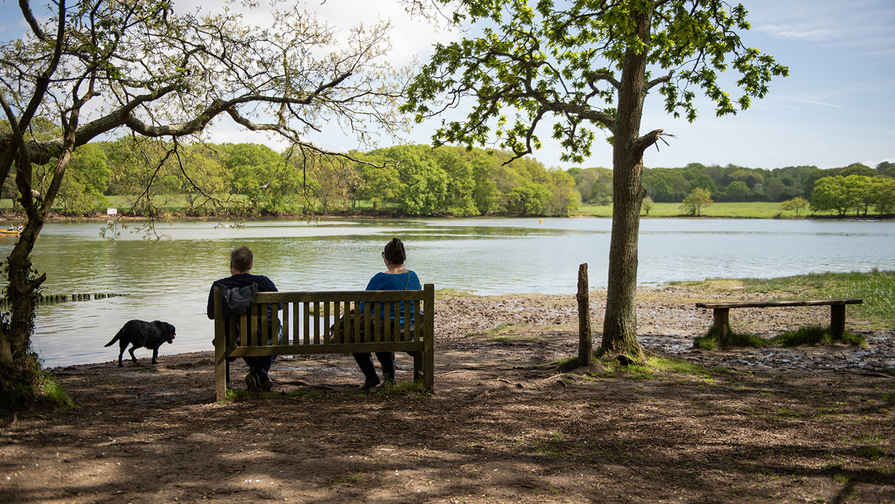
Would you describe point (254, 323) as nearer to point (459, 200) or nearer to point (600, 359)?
point (600, 359)

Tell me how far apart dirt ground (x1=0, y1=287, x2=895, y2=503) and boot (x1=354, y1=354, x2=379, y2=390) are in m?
0.28

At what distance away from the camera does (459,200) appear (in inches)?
4847

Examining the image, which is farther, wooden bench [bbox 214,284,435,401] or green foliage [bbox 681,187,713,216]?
green foliage [bbox 681,187,713,216]

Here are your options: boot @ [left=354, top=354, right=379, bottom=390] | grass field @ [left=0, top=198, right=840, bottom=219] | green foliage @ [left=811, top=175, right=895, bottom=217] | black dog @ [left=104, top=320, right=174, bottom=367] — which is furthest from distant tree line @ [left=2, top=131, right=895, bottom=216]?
boot @ [left=354, top=354, right=379, bottom=390]

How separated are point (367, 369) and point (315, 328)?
2.80 ft

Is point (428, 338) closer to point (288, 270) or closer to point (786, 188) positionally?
point (288, 270)

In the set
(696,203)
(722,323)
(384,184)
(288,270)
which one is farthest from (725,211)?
(722,323)

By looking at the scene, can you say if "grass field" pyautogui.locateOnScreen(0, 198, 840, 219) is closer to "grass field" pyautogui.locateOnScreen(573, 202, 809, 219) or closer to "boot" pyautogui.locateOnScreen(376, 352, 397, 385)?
"grass field" pyautogui.locateOnScreen(573, 202, 809, 219)

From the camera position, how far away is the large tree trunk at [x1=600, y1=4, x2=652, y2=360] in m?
7.62

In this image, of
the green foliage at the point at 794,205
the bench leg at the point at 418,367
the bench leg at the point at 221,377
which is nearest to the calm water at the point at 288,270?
the bench leg at the point at 221,377

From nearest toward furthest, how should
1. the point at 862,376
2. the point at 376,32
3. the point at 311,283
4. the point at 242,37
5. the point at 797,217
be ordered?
the point at 862,376 < the point at 242,37 < the point at 376,32 < the point at 311,283 < the point at 797,217

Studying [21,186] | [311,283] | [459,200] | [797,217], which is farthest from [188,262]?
[797,217]

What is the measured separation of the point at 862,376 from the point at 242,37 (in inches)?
387

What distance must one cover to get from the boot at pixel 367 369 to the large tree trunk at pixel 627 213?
324 cm
